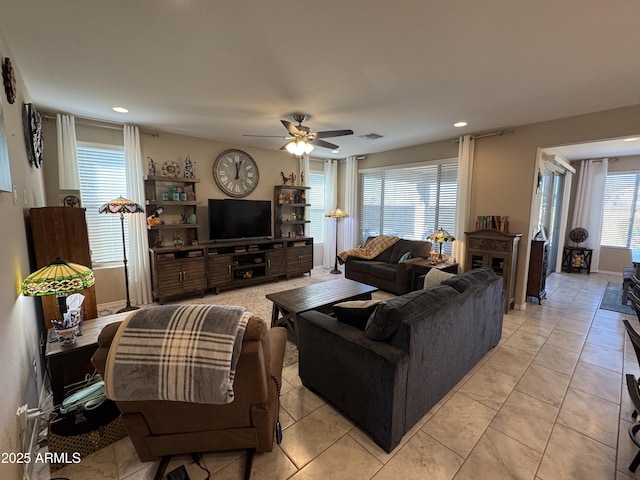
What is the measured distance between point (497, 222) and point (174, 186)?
5071 mm

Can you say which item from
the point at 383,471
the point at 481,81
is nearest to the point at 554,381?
the point at 383,471

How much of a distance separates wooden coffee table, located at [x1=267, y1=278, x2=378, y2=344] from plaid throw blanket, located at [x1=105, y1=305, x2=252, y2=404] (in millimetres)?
1492

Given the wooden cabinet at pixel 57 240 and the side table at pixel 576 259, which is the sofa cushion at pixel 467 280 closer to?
the wooden cabinet at pixel 57 240

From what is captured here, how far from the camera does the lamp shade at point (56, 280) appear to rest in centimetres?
167

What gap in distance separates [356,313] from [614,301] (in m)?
4.92

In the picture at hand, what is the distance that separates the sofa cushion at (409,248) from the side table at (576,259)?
158 inches

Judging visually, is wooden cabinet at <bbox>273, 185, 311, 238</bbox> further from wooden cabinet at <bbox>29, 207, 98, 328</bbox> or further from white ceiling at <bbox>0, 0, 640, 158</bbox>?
wooden cabinet at <bbox>29, 207, 98, 328</bbox>

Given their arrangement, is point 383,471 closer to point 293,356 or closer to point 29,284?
point 293,356

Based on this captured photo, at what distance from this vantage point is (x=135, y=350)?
45.4 inches

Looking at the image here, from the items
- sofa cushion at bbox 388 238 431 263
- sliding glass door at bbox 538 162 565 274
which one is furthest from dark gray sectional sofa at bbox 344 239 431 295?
sliding glass door at bbox 538 162 565 274

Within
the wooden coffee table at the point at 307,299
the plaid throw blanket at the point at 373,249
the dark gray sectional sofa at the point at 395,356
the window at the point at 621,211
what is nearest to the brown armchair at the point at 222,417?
the dark gray sectional sofa at the point at 395,356

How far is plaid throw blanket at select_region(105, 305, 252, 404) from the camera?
1.16 meters

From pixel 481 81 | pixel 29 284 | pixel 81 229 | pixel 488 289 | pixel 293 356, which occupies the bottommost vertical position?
pixel 293 356

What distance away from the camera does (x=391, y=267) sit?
15.6ft
